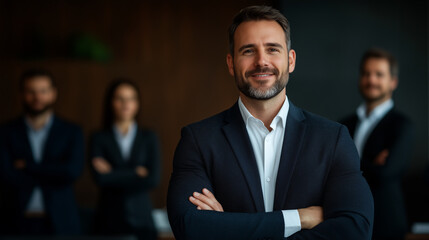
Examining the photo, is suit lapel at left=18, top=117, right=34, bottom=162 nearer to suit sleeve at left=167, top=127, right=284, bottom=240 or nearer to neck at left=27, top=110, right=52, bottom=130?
neck at left=27, top=110, right=52, bottom=130

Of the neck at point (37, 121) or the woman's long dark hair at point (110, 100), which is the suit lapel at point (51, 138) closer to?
the neck at point (37, 121)

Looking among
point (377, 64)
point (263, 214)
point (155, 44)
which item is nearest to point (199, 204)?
point (263, 214)

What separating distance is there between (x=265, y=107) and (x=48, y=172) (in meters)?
2.40

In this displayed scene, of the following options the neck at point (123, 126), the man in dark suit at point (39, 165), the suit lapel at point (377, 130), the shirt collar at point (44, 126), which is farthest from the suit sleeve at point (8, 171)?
the suit lapel at point (377, 130)

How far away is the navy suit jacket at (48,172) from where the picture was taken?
3.01 meters

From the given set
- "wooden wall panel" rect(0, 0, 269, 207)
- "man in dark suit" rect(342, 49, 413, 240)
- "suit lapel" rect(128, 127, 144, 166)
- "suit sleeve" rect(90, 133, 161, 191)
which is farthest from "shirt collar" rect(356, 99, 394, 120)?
"wooden wall panel" rect(0, 0, 269, 207)

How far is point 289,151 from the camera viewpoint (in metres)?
0.91

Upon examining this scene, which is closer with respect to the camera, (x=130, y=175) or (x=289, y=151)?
(x=289, y=151)

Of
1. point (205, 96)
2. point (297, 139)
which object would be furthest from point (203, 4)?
point (297, 139)

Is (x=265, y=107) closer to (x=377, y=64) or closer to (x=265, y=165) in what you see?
(x=265, y=165)

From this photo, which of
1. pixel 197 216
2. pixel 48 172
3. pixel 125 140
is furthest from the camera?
pixel 125 140

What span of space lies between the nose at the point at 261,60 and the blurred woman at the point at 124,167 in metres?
2.44

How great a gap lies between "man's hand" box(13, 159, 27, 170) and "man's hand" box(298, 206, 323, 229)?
8.18 feet

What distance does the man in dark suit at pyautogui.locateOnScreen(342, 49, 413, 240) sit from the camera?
1.60 m
